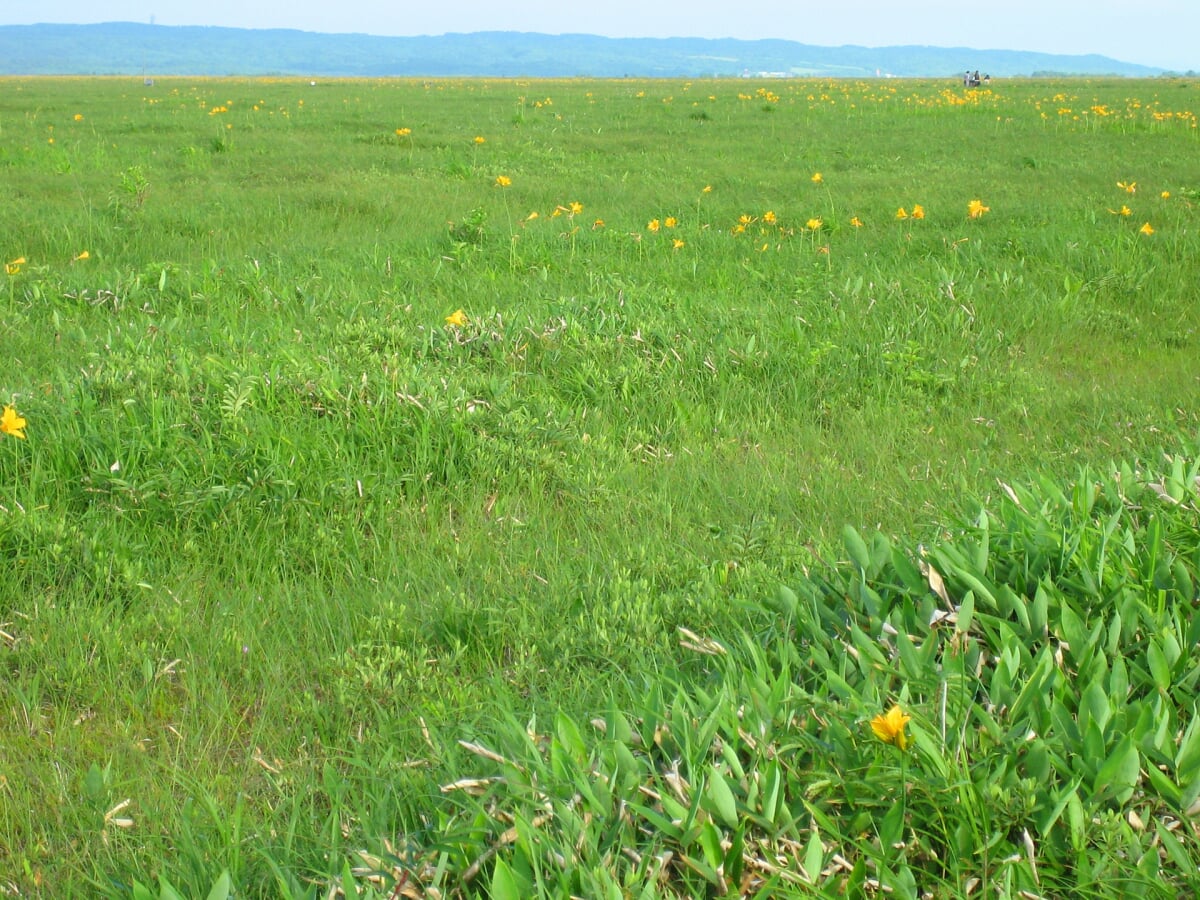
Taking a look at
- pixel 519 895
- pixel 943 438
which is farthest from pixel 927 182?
pixel 519 895

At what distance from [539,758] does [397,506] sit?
1.80m

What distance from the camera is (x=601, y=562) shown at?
284 centimetres

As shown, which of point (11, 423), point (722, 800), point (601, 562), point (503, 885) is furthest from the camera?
point (11, 423)

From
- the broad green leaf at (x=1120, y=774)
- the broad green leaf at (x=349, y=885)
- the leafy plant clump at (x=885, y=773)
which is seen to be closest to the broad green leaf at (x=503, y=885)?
the leafy plant clump at (x=885, y=773)

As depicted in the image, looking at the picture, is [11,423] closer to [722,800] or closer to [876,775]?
[722,800]

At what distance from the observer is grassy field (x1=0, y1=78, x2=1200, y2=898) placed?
5.05 ft

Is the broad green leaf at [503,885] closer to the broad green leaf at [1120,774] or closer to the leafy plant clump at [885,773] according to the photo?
the leafy plant clump at [885,773]

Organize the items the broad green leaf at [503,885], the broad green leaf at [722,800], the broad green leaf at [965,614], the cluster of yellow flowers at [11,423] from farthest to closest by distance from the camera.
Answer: the cluster of yellow flowers at [11,423]
the broad green leaf at [965,614]
the broad green leaf at [722,800]
the broad green leaf at [503,885]

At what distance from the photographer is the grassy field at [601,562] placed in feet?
5.05

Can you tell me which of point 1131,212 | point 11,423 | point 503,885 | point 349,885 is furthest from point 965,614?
point 1131,212

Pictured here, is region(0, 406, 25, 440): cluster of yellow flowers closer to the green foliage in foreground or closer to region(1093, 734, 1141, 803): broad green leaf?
the green foliage in foreground

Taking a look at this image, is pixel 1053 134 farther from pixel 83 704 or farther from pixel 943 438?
pixel 83 704

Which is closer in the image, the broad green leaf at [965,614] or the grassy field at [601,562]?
the grassy field at [601,562]

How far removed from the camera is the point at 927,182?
9859 millimetres
